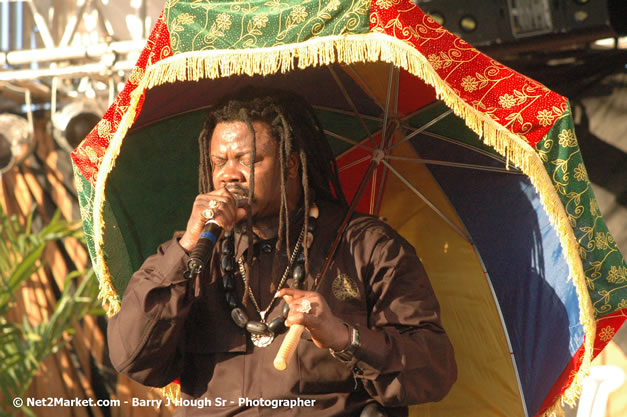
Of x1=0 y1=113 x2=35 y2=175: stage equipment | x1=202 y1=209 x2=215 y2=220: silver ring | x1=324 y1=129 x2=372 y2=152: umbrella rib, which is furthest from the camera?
x1=0 y1=113 x2=35 y2=175: stage equipment

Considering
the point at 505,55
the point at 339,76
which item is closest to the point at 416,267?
the point at 339,76

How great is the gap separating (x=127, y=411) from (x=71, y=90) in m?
1.99

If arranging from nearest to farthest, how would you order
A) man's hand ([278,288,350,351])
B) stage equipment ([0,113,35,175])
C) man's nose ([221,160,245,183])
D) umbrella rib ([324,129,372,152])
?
man's hand ([278,288,350,351]) < man's nose ([221,160,245,183]) < umbrella rib ([324,129,372,152]) < stage equipment ([0,113,35,175])

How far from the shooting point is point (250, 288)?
286 centimetres

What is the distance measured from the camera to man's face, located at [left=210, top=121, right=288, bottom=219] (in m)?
2.78

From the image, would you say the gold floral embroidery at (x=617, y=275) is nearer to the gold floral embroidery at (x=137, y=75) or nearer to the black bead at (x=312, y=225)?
the black bead at (x=312, y=225)

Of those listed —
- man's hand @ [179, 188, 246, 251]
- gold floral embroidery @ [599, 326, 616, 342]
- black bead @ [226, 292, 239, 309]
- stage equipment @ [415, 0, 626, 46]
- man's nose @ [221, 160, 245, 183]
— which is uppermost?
stage equipment @ [415, 0, 626, 46]

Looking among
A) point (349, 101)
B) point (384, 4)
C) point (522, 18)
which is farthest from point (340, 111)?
point (522, 18)

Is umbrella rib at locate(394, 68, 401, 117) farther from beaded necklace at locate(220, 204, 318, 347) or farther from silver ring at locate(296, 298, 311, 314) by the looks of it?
silver ring at locate(296, 298, 311, 314)

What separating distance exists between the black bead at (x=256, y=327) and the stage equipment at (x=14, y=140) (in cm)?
290

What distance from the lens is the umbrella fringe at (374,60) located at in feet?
8.34

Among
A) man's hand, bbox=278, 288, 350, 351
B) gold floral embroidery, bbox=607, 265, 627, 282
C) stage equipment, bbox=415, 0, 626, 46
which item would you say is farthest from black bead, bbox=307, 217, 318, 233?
stage equipment, bbox=415, 0, 626, 46

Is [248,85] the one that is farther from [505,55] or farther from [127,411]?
[127,411]

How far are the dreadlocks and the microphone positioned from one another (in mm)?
241
